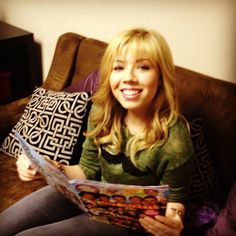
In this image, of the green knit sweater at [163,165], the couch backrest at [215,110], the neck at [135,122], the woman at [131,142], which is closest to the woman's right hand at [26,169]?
the woman at [131,142]

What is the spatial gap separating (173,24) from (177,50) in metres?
0.11

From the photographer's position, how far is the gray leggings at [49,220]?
1135 millimetres

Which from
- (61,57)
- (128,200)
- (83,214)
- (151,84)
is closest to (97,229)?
(83,214)

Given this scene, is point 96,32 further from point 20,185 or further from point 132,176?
point 132,176

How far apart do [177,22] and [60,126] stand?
671mm

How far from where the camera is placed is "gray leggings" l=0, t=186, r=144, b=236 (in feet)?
3.72

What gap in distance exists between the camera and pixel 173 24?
1.65m

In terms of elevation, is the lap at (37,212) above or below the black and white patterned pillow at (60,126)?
below

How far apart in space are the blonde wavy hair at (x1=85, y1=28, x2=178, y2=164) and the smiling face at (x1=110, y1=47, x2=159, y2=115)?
16 mm

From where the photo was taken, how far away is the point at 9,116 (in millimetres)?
1872

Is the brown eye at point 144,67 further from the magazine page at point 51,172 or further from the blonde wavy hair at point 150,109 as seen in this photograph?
the magazine page at point 51,172

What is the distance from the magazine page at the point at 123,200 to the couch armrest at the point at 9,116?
0.90 m

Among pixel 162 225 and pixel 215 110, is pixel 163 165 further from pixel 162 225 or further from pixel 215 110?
pixel 215 110

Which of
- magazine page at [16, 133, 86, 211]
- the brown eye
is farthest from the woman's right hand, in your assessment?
the brown eye
